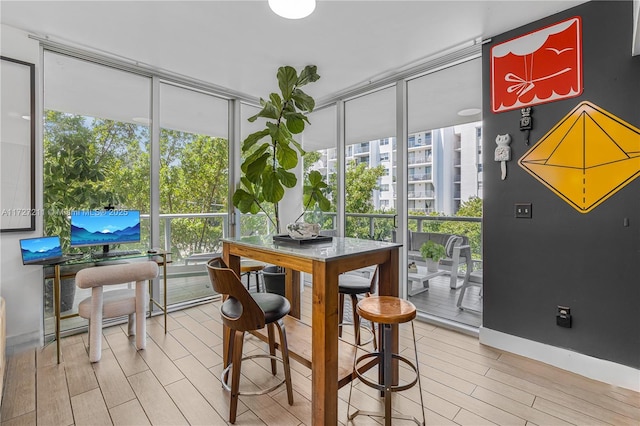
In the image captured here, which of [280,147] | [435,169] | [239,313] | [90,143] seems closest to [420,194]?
[435,169]

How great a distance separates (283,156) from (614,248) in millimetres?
2907

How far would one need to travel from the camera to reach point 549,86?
239cm

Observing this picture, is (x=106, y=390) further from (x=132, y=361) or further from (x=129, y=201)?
(x=129, y=201)

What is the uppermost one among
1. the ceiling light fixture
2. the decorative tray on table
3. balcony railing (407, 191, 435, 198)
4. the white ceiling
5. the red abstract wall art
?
the white ceiling

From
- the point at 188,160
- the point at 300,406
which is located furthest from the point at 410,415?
the point at 188,160

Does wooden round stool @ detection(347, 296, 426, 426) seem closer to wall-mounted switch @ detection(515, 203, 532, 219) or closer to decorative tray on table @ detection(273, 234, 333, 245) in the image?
decorative tray on table @ detection(273, 234, 333, 245)

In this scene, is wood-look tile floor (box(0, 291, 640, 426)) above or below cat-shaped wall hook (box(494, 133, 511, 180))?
below

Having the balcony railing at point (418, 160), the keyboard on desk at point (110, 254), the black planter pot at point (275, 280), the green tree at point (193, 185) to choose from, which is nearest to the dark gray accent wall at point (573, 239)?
the balcony railing at point (418, 160)

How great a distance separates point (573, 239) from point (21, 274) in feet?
14.8

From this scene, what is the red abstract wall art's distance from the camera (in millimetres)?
2270

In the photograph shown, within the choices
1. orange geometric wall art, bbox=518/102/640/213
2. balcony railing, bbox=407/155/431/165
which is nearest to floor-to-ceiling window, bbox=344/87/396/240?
balcony railing, bbox=407/155/431/165

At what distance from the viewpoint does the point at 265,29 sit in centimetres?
258

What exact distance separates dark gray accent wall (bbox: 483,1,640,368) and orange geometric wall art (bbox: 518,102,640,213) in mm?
48

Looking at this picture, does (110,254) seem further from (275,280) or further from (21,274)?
(275,280)
